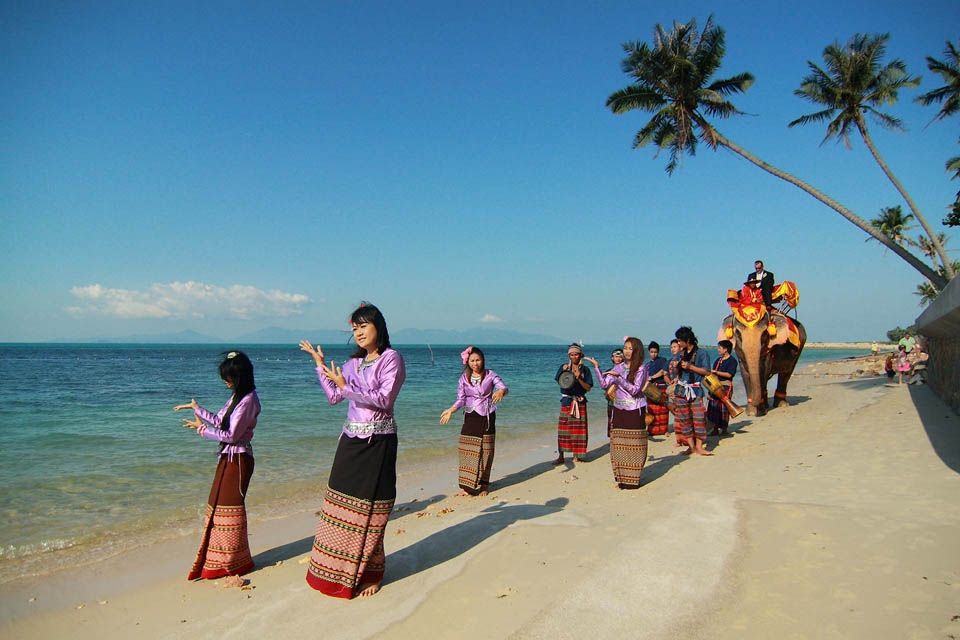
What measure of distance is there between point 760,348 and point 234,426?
10403 mm

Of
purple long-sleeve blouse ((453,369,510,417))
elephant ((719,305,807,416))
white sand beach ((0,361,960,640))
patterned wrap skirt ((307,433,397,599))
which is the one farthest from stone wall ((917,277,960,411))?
patterned wrap skirt ((307,433,397,599))

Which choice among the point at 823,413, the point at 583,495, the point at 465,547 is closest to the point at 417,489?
the point at 583,495

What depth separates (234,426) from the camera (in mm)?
4469

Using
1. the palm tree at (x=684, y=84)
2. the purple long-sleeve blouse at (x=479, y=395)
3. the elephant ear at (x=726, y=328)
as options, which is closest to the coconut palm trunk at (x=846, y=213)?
the palm tree at (x=684, y=84)

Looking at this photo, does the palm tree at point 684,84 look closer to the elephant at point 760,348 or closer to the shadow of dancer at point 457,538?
the elephant at point 760,348

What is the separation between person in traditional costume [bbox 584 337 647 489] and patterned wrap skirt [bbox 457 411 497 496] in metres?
1.61

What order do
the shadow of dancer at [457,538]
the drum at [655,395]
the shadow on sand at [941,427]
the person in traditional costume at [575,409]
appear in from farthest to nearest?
1. the drum at [655,395]
2. the person in traditional costume at [575,409]
3. the shadow on sand at [941,427]
4. the shadow of dancer at [457,538]

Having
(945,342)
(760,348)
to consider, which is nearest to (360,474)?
(760,348)

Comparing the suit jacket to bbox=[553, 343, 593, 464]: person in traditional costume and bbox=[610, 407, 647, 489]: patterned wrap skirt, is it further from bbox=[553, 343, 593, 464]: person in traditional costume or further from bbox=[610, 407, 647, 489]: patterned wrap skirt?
bbox=[610, 407, 647, 489]: patterned wrap skirt

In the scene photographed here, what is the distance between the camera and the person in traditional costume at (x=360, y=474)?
12.9 feet

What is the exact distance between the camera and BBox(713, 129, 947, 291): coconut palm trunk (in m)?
15.0

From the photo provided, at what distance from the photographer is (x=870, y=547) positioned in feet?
13.8

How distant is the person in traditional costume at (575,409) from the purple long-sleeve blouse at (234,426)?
5312mm

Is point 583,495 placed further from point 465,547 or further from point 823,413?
point 823,413
